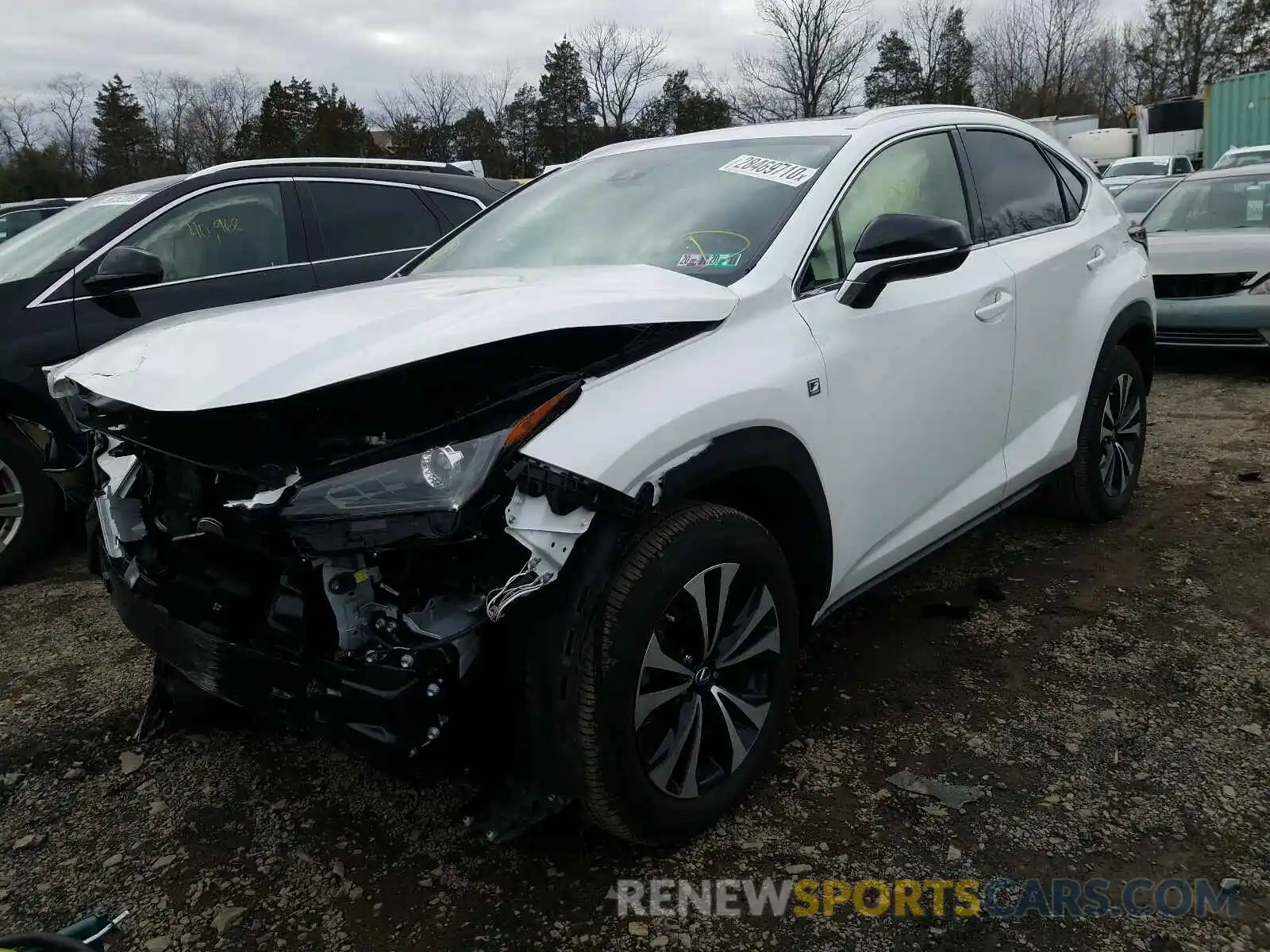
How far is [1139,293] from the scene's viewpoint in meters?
4.30

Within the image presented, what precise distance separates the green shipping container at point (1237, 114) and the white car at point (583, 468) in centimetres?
2356

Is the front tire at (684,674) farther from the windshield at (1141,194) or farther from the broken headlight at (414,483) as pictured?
the windshield at (1141,194)

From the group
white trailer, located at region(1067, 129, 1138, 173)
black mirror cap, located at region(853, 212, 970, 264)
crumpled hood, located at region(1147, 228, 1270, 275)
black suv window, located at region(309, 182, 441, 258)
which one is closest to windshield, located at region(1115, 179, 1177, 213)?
crumpled hood, located at region(1147, 228, 1270, 275)

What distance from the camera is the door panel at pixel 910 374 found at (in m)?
2.67

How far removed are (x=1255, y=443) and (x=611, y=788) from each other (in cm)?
530

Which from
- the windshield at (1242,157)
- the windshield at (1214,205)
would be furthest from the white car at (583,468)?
the windshield at (1242,157)

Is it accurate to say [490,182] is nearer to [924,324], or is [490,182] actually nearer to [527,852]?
[924,324]

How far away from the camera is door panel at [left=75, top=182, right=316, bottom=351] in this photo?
4.34 metres

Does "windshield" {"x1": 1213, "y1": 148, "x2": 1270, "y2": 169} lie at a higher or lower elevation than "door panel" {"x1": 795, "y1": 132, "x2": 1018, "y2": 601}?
higher

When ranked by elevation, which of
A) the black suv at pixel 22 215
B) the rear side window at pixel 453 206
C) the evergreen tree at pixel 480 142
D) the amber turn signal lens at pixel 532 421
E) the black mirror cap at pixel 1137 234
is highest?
the evergreen tree at pixel 480 142

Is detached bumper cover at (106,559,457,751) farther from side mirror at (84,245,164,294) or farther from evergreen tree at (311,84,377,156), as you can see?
evergreen tree at (311,84,377,156)

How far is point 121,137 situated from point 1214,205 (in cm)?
5792

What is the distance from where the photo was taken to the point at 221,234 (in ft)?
15.7

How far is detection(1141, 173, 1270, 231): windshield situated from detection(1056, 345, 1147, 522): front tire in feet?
15.6
